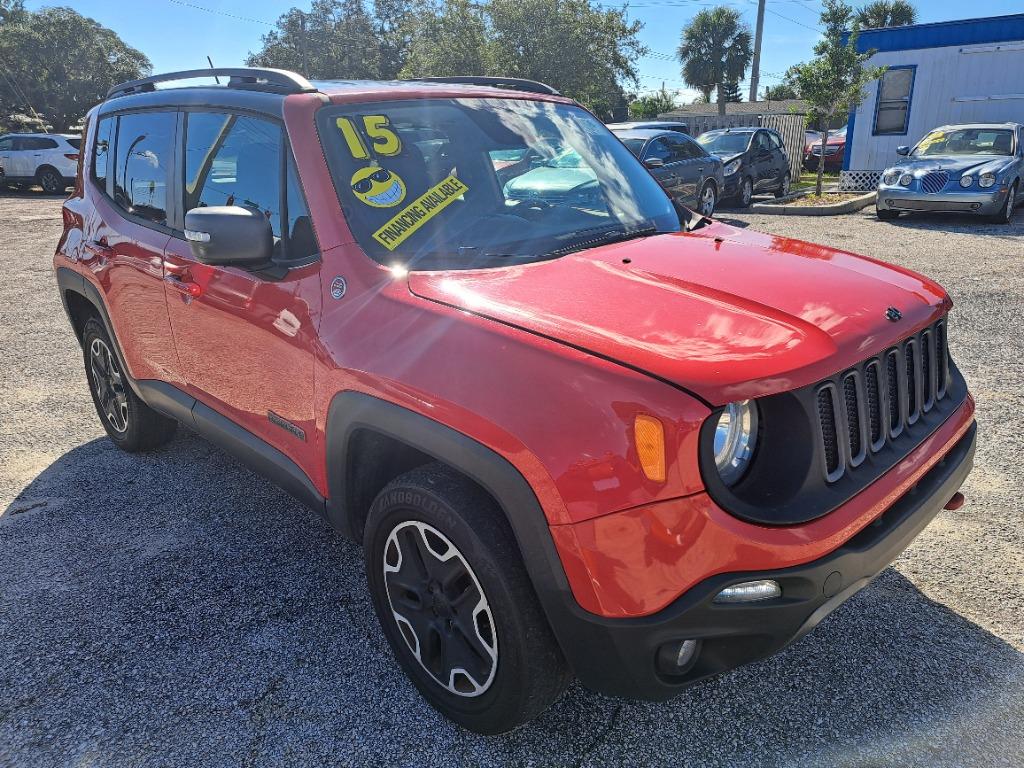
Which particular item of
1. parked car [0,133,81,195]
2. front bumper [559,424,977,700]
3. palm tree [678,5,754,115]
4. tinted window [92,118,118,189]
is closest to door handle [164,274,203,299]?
tinted window [92,118,118,189]

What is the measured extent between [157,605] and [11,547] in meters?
0.98

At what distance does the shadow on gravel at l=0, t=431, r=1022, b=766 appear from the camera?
2.19 m

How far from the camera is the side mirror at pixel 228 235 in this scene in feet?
7.66

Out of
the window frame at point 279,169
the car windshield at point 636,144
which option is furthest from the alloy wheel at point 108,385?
the car windshield at point 636,144

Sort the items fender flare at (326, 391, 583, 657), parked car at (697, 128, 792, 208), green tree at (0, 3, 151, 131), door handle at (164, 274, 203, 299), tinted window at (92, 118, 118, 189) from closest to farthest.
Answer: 1. fender flare at (326, 391, 583, 657)
2. door handle at (164, 274, 203, 299)
3. tinted window at (92, 118, 118, 189)
4. parked car at (697, 128, 792, 208)
5. green tree at (0, 3, 151, 131)

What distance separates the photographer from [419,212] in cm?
248

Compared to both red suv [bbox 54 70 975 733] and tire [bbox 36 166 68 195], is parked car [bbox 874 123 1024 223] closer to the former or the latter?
red suv [bbox 54 70 975 733]

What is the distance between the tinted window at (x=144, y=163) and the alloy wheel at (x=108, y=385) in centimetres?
90

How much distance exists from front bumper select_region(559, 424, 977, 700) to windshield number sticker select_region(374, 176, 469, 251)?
1304mm

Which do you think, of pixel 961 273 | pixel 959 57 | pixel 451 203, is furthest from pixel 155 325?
pixel 959 57

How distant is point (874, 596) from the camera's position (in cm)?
279

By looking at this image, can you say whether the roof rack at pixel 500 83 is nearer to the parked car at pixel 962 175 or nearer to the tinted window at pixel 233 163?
the tinted window at pixel 233 163

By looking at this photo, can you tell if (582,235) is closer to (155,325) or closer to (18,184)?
(155,325)

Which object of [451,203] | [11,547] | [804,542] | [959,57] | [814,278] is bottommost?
[11,547]
